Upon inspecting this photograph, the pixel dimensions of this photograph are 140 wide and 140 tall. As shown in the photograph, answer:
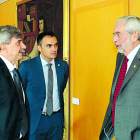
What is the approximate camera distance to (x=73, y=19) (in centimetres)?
305

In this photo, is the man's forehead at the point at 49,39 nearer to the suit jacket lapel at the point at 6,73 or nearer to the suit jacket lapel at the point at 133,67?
the suit jacket lapel at the point at 6,73

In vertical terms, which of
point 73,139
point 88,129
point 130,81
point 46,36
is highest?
point 46,36

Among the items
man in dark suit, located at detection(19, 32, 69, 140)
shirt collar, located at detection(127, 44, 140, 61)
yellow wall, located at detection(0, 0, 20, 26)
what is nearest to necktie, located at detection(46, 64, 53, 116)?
man in dark suit, located at detection(19, 32, 69, 140)

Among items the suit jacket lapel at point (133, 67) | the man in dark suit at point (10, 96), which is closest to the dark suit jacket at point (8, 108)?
the man in dark suit at point (10, 96)

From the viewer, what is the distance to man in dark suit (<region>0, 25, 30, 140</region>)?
1594 mm

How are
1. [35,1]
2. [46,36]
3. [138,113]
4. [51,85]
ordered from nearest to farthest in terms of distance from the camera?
[138,113], [51,85], [46,36], [35,1]

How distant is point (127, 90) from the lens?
164 centimetres

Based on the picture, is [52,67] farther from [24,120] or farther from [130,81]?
[130,81]

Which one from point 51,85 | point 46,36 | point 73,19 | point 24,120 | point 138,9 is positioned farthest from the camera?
point 73,19

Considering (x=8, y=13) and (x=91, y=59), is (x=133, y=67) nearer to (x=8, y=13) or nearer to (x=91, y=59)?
(x=91, y=59)

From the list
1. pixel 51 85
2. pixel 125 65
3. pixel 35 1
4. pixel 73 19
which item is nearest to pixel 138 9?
pixel 125 65

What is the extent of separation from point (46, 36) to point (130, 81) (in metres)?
1.65

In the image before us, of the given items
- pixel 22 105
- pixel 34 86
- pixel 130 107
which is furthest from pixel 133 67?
pixel 34 86

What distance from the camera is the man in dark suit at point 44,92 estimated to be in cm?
251
